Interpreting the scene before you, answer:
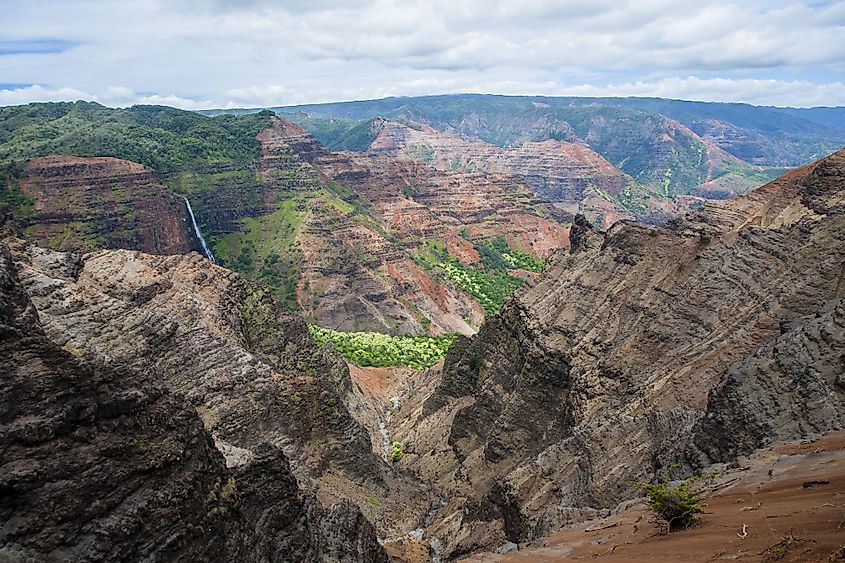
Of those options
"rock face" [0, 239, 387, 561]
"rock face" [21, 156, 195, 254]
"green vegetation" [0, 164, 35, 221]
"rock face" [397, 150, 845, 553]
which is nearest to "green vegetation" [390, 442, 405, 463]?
"rock face" [397, 150, 845, 553]

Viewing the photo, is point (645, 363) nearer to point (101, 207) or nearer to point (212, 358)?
point (212, 358)

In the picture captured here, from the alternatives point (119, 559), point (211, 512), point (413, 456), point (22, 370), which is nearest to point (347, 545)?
point (211, 512)

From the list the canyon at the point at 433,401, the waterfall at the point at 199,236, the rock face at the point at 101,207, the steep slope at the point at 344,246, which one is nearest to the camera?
the canyon at the point at 433,401

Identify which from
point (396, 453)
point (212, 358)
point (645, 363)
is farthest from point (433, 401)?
point (212, 358)

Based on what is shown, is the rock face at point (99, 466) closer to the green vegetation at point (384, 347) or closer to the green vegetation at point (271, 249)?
the green vegetation at point (384, 347)

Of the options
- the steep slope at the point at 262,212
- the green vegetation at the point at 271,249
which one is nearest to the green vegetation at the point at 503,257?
the steep slope at the point at 262,212

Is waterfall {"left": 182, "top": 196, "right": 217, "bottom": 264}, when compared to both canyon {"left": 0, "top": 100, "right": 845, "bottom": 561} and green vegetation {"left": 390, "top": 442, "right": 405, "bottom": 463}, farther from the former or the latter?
green vegetation {"left": 390, "top": 442, "right": 405, "bottom": 463}
